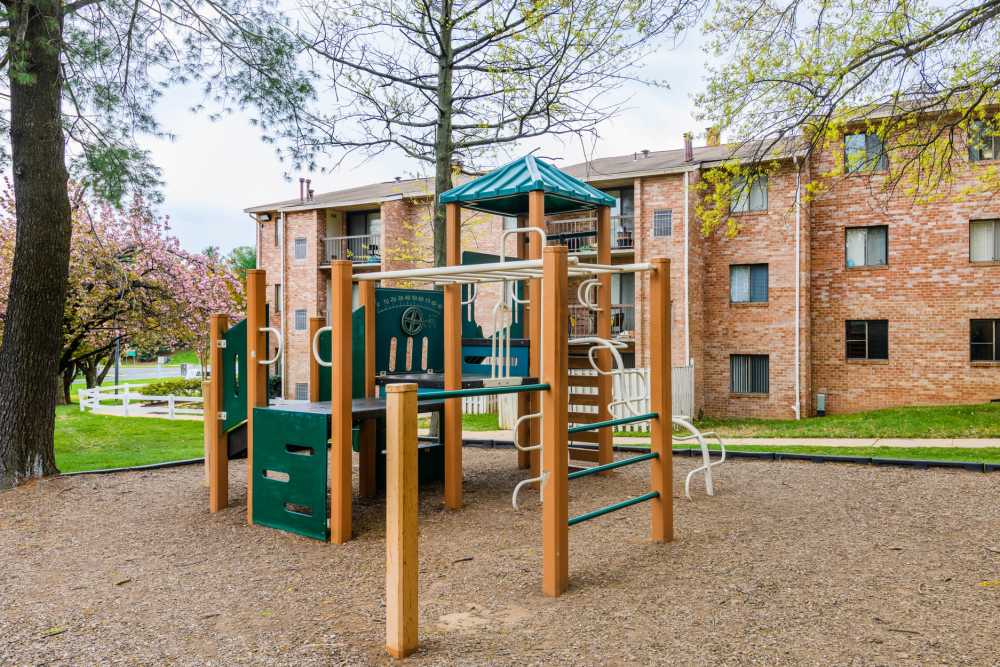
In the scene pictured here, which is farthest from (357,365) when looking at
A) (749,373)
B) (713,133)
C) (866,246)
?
(866,246)

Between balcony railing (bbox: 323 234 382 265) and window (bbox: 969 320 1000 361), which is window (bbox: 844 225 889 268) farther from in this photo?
balcony railing (bbox: 323 234 382 265)

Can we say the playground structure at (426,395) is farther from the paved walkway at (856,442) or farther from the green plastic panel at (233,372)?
the paved walkway at (856,442)

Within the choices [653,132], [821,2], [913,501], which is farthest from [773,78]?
[653,132]

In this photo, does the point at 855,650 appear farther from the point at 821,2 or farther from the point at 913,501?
the point at 821,2

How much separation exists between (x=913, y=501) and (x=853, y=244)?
51.8 feet

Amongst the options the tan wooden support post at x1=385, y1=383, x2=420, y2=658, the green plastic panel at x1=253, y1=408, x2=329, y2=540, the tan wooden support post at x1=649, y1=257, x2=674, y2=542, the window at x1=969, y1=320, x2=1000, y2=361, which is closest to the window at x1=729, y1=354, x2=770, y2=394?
the window at x1=969, y1=320, x2=1000, y2=361

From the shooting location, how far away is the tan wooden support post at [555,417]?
14.7 ft

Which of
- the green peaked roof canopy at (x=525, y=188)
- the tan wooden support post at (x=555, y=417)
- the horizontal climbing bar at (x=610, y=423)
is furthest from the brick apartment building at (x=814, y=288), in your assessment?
the tan wooden support post at (x=555, y=417)

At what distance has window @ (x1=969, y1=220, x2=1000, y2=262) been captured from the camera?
1948 cm

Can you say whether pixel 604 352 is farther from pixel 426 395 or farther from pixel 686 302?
pixel 686 302

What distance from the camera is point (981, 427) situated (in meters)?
14.8

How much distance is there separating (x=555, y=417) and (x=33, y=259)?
6.57m

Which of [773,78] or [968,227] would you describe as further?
[968,227]

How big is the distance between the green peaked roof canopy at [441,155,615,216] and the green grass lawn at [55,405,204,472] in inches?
238
